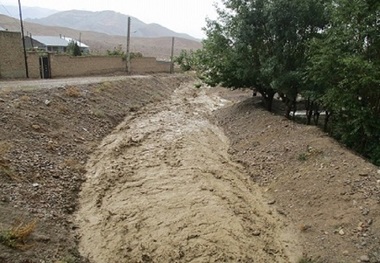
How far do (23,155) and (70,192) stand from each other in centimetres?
199

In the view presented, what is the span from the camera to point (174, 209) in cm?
861

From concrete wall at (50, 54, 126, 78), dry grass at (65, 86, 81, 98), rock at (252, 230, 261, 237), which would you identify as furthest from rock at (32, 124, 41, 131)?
concrete wall at (50, 54, 126, 78)

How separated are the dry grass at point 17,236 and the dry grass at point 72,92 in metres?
10.6

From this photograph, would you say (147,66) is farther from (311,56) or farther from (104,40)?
(104,40)

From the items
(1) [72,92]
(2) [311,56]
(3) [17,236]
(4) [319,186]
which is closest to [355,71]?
(2) [311,56]

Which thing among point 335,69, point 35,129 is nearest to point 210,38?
point 335,69

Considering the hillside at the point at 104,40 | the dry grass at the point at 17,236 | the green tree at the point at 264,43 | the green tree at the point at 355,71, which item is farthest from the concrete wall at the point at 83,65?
the hillside at the point at 104,40

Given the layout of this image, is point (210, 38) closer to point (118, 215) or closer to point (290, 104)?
point (290, 104)

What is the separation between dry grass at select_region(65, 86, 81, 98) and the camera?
16648mm

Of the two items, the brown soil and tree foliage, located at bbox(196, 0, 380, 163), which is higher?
tree foliage, located at bbox(196, 0, 380, 163)

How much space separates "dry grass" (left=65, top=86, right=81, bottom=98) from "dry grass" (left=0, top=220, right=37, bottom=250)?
10.6 metres

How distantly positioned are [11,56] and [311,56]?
19.0 m

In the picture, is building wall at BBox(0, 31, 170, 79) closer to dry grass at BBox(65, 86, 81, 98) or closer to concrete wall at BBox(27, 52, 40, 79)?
concrete wall at BBox(27, 52, 40, 79)

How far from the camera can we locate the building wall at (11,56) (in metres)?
22.0
